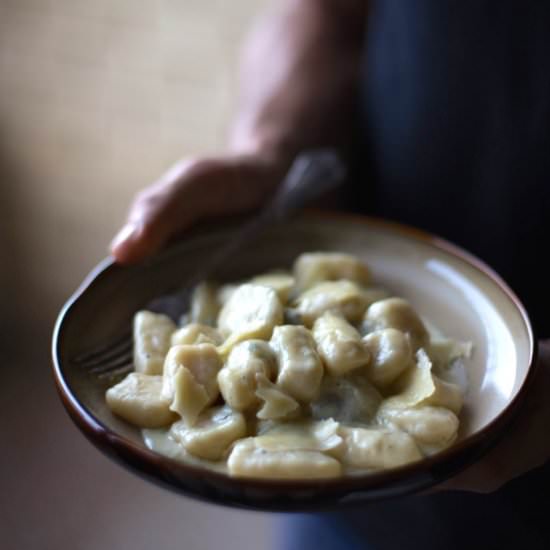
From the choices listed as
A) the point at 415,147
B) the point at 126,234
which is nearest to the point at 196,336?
the point at 126,234

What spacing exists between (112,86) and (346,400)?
4.91ft

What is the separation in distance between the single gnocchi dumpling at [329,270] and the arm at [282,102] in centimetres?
14

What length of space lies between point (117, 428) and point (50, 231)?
1204mm

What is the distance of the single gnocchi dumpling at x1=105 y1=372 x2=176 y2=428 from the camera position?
1.87ft

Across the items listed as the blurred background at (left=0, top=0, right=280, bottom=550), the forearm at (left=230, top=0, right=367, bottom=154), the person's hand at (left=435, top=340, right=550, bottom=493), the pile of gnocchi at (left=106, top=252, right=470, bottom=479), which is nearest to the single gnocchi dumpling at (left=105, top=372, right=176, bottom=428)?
the pile of gnocchi at (left=106, top=252, right=470, bottom=479)

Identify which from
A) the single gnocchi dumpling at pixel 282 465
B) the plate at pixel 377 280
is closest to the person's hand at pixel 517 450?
the plate at pixel 377 280

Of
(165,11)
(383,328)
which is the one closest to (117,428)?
(383,328)

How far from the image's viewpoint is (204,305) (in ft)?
2.34

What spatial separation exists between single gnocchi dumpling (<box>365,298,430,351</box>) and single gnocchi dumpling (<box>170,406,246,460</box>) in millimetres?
150

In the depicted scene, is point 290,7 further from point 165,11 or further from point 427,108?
point 165,11

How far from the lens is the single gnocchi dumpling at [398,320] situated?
0.64m

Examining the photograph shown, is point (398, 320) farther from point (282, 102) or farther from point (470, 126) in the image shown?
point (282, 102)

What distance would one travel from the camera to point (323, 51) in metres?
1.08

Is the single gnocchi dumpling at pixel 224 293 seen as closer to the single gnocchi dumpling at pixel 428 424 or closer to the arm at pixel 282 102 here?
the arm at pixel 282 102
